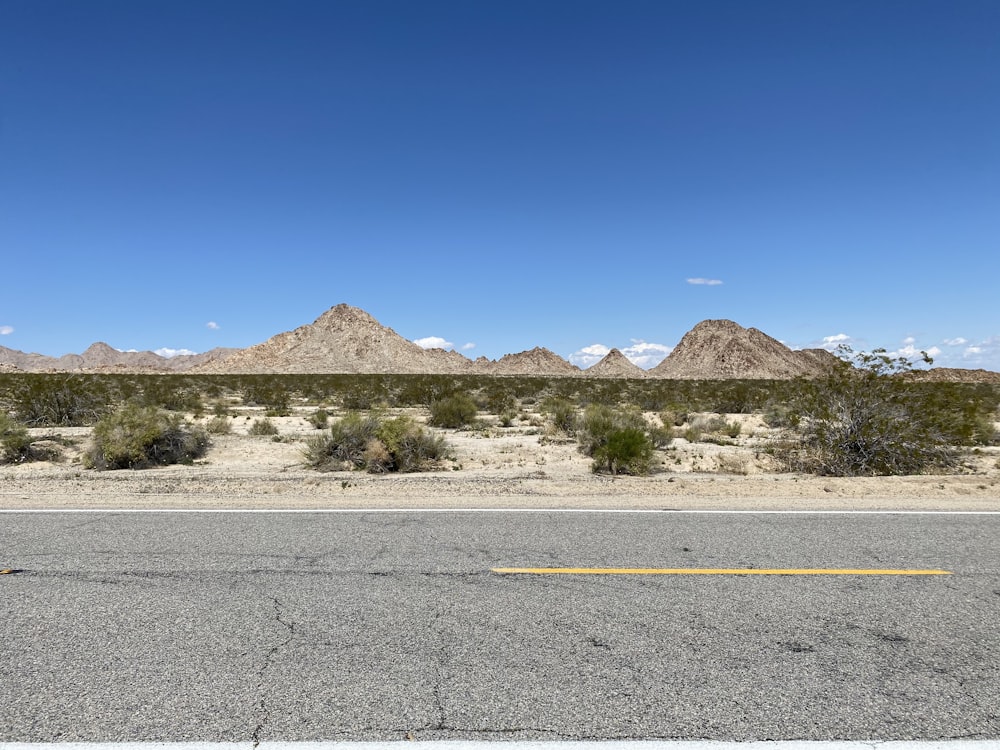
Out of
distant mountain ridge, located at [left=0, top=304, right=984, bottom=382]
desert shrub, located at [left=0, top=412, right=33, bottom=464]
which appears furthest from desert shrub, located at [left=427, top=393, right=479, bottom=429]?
distant mountain ridge, located at [left=0, top=304, right=984, bottom=382]

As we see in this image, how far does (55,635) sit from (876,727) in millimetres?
5273

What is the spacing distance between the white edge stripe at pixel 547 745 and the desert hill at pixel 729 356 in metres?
124

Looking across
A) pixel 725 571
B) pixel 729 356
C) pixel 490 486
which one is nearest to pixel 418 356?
pixel 729 356

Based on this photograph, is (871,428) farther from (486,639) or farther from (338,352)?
(338,352)

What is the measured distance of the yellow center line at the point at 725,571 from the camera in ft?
19.9

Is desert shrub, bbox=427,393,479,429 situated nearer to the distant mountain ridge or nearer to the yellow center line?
the yellow center line

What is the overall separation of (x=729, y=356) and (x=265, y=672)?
134 metres

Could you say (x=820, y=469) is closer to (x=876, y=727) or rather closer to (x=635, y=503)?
(x=635, y=503)

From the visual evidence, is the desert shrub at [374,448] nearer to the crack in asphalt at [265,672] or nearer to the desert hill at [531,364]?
the crack in asphalt at [265,672]

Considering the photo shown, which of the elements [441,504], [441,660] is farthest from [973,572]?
[441,504]

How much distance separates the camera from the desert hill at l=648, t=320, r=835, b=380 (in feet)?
419

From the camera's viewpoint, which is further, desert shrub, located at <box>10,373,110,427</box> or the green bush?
the green bush

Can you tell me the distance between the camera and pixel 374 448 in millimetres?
14430

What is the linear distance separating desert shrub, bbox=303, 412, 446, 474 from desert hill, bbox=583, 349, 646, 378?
12804 centimetres
